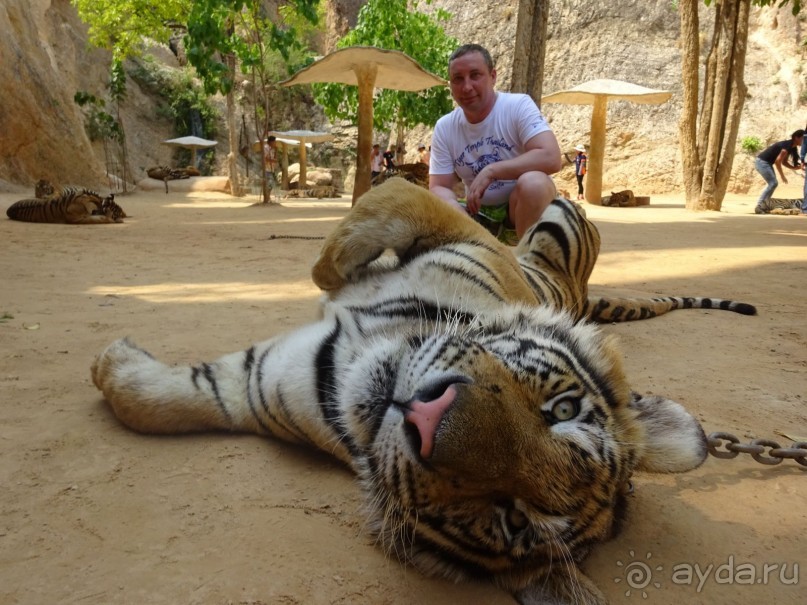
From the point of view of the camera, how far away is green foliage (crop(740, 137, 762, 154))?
22.8 meters

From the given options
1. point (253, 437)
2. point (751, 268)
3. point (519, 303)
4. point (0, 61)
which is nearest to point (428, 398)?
point (519, 303)

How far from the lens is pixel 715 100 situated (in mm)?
13992

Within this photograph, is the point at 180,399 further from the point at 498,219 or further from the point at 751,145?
the point at 751,145

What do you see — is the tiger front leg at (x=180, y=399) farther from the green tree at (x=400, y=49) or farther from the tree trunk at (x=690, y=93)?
the green tree at (x=400, y=49)

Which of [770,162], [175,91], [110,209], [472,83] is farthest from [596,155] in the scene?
[175,91]

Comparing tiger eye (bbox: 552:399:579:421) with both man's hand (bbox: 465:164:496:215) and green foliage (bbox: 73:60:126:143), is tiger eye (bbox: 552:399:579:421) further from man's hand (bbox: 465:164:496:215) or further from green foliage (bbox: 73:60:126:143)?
green foliage (bbox: 73:60:126:143)

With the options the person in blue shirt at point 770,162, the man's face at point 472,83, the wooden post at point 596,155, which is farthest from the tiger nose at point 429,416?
the wooden post at point 596,155

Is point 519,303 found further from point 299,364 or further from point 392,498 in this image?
point 392,498

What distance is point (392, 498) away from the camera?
1.46 m

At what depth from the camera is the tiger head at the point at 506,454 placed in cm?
125

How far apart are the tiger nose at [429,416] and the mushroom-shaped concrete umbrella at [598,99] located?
61.6 ft

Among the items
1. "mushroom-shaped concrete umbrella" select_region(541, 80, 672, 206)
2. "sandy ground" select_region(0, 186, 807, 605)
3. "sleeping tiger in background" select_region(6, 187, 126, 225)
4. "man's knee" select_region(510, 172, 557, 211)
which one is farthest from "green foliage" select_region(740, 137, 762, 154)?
"man's knee" select_region(510, 172, 557, 211)

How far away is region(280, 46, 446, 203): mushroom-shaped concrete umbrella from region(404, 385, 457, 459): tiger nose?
39.3ft

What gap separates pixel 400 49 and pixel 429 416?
18947mm
